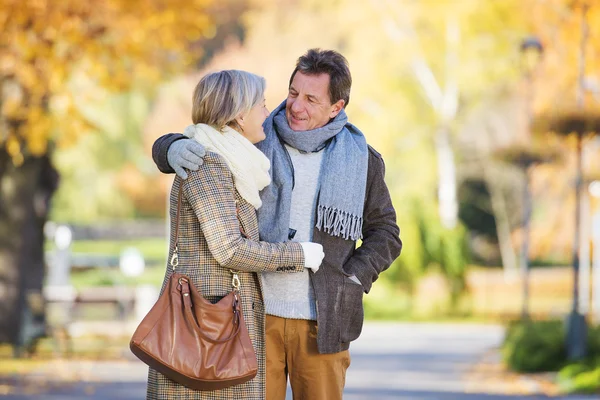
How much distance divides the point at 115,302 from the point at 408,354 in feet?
25.1

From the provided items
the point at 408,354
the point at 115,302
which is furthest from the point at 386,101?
the point at 408,354

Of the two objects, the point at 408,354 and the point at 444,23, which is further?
the point at 444,23

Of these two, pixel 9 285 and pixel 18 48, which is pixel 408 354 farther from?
pixel 18 48

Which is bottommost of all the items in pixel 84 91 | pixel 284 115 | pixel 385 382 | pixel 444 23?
pixel 385 382

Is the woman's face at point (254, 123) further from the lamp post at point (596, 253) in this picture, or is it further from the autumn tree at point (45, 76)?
the lamp post at point (596, 253)

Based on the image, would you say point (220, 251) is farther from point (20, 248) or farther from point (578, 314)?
point (20, 248)

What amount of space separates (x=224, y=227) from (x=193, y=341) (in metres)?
0.43

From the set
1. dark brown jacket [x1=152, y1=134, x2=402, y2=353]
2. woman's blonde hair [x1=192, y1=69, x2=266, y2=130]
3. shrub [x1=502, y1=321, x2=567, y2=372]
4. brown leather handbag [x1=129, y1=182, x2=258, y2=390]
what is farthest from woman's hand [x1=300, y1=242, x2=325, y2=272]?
shrub [x1=502, y1=321, x2=567, y2=372]

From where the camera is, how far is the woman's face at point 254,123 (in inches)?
179

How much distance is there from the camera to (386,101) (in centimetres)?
2972

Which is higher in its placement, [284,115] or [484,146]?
[484,146]

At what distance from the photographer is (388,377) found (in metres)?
13.5

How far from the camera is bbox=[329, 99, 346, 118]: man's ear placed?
4891 mm

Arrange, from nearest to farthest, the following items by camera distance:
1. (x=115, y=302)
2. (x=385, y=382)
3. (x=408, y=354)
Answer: (x=385, y=382), (x=408, y=354), (x=115, y=302)
